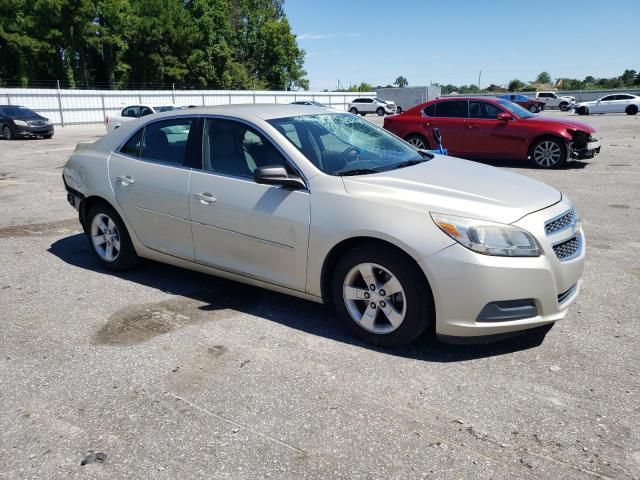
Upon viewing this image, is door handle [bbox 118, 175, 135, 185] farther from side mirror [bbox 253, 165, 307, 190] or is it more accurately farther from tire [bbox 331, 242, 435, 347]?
tire [bbox 331, 242, 435, 347]

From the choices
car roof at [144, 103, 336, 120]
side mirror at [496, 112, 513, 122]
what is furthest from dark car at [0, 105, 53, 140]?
car roof at [144, 103, 336, 120]

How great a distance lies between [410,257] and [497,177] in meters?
1.19

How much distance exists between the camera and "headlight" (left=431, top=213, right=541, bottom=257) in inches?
135

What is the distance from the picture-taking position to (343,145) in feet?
14.7

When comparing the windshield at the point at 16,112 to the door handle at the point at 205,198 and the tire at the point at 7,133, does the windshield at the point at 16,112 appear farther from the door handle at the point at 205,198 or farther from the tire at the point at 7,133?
the door handle at the point at 205,198

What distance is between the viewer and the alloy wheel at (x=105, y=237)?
543 centimetres

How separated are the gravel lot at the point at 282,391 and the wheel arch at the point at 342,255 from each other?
0.36 metres

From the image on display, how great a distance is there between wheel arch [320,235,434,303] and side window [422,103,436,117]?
10.2 metres

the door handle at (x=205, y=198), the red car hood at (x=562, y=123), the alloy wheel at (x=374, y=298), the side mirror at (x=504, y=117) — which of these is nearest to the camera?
the alloy wheel at (x=374, y=298)

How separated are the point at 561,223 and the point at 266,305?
231cm

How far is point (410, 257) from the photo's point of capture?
3.59m

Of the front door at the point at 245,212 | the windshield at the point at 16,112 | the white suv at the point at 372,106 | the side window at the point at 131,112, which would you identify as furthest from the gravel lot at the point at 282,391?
the white suv at the point at 372,106

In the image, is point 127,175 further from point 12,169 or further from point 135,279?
point 12,169

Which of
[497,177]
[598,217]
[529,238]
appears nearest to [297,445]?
[529,238]
